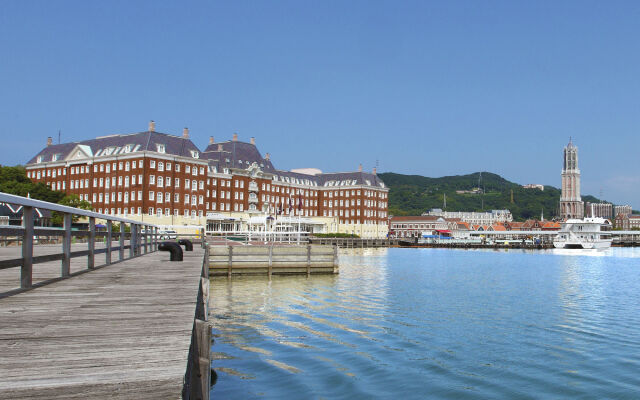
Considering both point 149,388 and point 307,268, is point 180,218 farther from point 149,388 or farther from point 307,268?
point 149,388

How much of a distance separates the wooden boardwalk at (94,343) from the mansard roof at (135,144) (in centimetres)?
9026

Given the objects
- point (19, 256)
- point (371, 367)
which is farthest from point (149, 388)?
point (371, 367)

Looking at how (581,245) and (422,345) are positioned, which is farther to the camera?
(581,245)

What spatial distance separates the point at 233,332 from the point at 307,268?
2036 cm

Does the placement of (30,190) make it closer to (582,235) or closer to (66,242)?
(66,242)

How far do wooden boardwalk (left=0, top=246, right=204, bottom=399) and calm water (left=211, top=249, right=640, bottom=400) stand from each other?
14.0 ft

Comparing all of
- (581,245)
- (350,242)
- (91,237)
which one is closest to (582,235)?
(581,245)

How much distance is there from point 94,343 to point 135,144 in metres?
96.0

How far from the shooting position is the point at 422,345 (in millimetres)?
16078

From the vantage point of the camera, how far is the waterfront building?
9488 cm

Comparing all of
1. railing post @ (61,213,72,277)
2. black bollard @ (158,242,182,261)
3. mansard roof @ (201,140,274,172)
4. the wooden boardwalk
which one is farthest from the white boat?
the wooden boardwalk

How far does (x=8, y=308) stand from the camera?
7.09m

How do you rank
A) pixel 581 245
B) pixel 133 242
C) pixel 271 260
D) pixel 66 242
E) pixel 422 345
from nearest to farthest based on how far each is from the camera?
pixel 66 242, pixel 422 345, pixel 133 242, pixel 271 260, pixel 581 245

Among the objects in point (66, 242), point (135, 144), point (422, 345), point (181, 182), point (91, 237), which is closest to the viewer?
point (66, 242)
